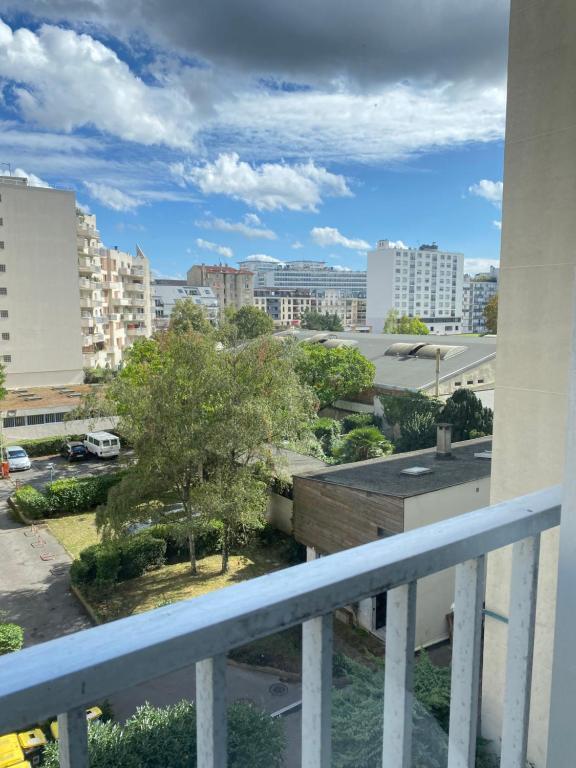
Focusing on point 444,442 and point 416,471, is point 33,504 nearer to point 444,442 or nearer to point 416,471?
point 416,471

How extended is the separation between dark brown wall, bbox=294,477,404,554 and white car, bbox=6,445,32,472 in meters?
8.92

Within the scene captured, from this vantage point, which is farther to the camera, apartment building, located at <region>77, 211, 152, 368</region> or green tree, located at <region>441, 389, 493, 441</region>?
apartment building, located at <region>77, 211, 152, 368</region>

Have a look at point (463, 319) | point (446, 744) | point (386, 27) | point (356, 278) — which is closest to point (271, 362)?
point (386, 27)

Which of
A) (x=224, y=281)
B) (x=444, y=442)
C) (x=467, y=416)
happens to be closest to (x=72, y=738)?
(x=444, y=442)

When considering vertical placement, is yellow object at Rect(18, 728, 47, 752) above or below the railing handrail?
below

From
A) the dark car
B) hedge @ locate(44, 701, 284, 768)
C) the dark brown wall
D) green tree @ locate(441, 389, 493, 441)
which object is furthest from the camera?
the dark car

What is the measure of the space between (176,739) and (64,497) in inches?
475

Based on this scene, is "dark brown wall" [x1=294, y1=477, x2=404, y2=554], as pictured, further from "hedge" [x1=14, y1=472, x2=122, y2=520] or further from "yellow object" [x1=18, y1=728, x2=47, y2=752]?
"yellow object" [x1=18, y1=728, x2=47, y2=752]

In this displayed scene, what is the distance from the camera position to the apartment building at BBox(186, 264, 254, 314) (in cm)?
6316

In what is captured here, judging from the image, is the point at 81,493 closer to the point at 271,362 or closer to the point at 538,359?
the point at 271,362

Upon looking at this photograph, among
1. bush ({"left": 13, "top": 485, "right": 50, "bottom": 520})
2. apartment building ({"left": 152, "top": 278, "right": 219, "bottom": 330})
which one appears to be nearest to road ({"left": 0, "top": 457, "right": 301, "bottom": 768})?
bush ({"left": 13, "top": 485, "right": 50, "bottom": 520})

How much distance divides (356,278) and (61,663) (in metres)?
114

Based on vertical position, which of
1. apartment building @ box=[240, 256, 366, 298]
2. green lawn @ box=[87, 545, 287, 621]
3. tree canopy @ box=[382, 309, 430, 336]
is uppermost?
apartment building @ box=[240, 256, 366, 298]

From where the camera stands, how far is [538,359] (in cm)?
348
